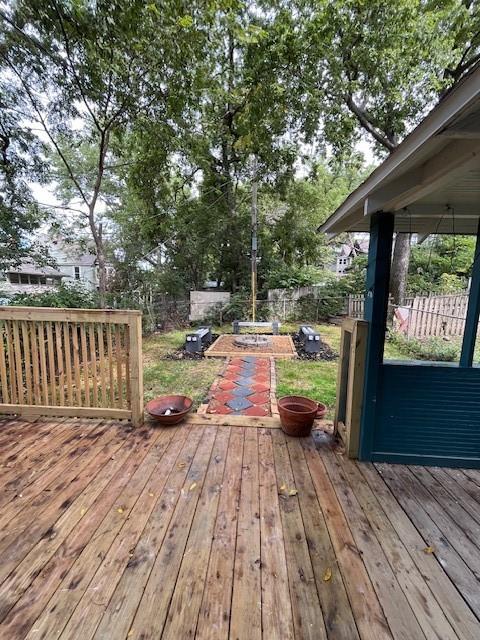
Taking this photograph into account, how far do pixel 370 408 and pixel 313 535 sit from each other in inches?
40.0

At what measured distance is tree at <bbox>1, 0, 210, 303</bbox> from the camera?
11.7ft

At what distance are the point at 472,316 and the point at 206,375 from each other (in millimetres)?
3501

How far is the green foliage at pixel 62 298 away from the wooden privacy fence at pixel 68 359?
194 cm

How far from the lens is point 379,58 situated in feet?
21.0

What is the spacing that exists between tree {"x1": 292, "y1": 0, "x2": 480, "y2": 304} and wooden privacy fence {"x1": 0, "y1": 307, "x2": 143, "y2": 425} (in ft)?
23.7

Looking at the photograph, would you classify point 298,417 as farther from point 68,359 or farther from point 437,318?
point 437,318

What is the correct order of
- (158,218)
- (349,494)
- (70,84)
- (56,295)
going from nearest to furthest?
(349,494), (70,84), (56,295), (158,218)

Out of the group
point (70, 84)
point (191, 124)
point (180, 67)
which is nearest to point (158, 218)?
point (191, 124)

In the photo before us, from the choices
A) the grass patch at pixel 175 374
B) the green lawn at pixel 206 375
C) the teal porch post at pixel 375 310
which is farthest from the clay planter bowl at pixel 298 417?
the grass patch at pixel 175 374

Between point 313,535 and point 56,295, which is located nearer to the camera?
point 313,535

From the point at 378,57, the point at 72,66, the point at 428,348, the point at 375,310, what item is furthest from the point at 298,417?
the point at 378,57

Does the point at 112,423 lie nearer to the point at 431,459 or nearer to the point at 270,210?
the point at 431,459

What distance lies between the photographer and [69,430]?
2.79 meters

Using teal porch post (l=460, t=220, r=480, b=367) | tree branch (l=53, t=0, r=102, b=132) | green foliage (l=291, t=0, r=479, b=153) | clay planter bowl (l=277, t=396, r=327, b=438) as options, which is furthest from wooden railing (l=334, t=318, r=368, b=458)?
green foliage (l=291, t=0, r=479, b=153)
